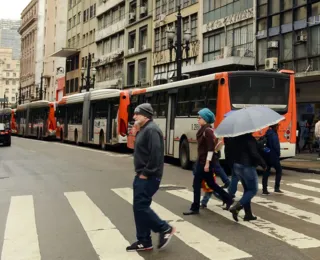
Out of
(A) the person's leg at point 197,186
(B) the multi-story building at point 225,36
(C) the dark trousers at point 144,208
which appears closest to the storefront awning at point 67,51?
(B) the multi-story building at point 225,36

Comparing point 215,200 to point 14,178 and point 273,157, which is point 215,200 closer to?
point 273,157

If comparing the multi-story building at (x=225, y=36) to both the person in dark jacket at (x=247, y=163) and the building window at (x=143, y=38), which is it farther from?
the person in dark jacket at (x=247, y=163)

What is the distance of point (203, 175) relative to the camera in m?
8.05

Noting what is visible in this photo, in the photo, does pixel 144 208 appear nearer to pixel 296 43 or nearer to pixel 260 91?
pixel 260 91

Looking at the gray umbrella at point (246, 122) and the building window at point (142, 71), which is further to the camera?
the building window at point (142, 71)

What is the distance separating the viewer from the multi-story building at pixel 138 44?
44.9 meters

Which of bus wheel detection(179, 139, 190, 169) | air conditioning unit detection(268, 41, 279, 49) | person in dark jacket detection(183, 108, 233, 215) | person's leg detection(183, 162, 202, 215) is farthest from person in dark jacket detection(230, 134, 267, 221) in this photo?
air conditioning unit detection(268, 41, 279, 49)

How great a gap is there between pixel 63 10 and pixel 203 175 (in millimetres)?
76968

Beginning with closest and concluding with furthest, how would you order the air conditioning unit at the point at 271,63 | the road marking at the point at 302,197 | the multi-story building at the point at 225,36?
the road marking at the point at 302,197
the air conditioning unit at the point at 271,63
the multi-story building at the point at 225,36

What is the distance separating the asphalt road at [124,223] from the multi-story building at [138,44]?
33.4 m

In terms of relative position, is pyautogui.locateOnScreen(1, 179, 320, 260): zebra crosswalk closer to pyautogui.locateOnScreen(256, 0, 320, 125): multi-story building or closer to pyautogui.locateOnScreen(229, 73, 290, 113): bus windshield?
pyautogui.locateOnScreen(229, 73, 290, 113): bus windshield

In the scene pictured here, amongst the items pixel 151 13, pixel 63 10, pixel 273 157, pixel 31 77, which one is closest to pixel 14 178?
pixel 273 157

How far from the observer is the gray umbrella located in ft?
23.4

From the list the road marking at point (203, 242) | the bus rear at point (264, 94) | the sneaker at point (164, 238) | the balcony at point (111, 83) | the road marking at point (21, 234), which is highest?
the balcony at point (111, 83)
